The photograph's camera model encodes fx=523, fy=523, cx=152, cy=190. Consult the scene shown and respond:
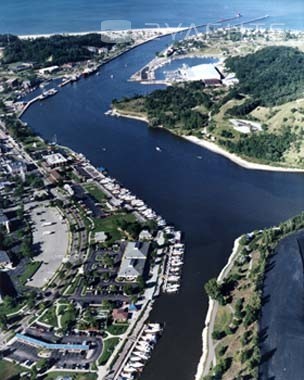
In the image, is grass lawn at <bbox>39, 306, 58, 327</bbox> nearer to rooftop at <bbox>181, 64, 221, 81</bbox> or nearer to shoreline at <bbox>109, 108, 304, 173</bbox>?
shoreline at <bbox>109, 108, 304, 173</bbox>

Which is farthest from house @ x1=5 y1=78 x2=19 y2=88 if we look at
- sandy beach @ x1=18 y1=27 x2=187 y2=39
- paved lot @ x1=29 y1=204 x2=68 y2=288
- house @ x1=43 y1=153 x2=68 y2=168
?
paved lot @ x1=29 y1=204 x2=68 y2=288

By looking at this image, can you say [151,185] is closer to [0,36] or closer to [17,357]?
[17,357]

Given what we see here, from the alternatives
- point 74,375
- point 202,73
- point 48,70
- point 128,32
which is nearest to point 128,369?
point 74,375

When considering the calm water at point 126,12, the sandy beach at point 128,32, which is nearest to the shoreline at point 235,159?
the sandy beach at point 128,32

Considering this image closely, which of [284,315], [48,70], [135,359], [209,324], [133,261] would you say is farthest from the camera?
[48,70]

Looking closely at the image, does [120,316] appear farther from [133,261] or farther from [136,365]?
[133,261]

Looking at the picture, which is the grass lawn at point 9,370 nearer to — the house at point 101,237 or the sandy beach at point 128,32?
the house at point 101,237

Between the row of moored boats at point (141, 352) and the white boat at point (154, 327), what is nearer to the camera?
the row of moored boats at point (141, 352)

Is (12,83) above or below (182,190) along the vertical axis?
above
